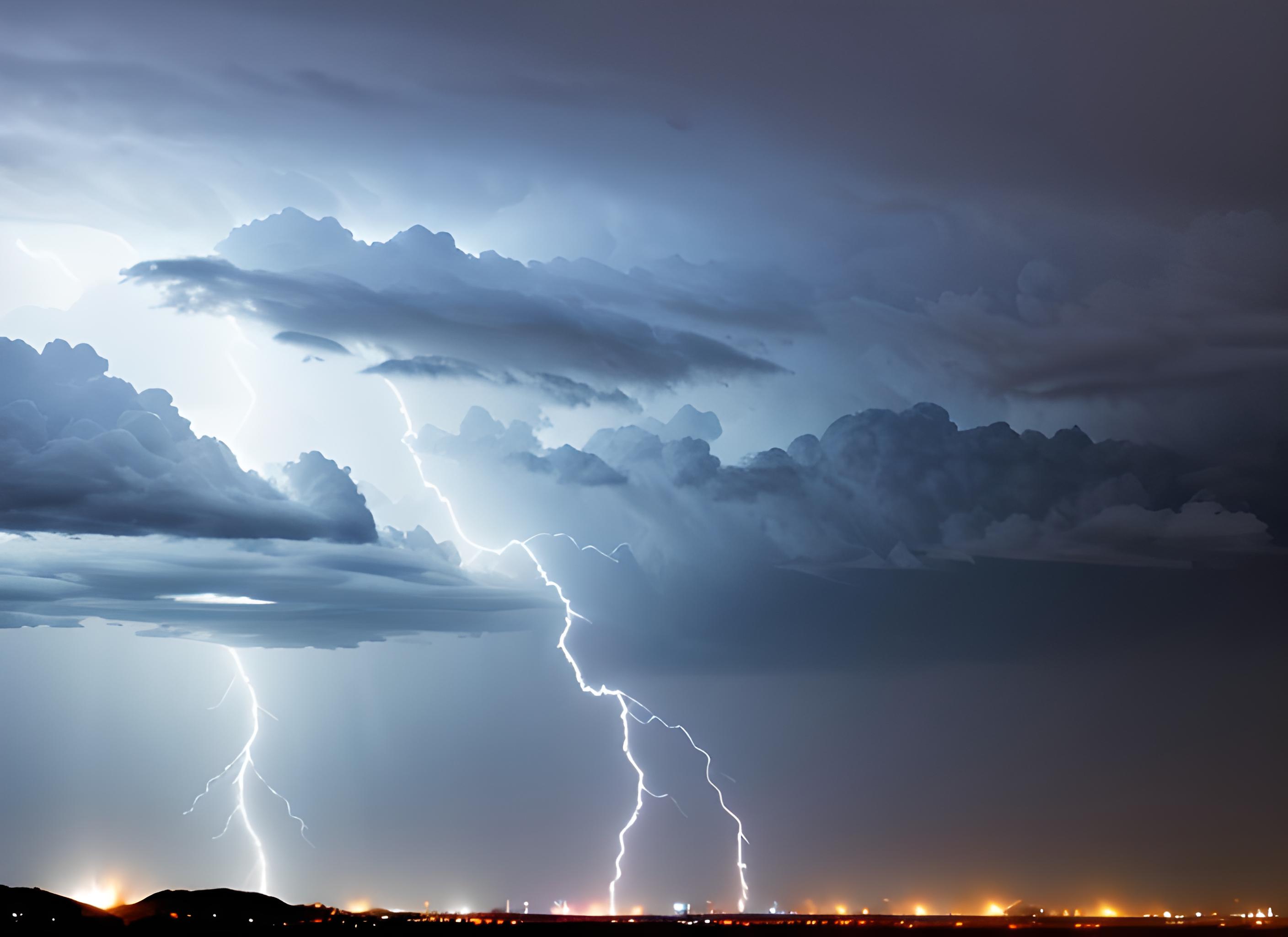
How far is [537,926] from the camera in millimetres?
101688

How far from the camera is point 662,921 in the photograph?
12044 centimetres

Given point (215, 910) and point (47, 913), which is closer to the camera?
point (47, 913)

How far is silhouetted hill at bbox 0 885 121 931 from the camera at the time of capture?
3612 inches

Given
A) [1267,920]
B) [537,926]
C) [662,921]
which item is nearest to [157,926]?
[537,926]

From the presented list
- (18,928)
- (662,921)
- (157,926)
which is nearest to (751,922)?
(662,921)

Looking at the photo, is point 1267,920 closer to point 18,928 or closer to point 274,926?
point 274,926

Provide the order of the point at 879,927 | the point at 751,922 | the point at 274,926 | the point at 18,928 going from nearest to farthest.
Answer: the point at 18,928, the point at 274,926, the point at 879,927, the point at 751,922

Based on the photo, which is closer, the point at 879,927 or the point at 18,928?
the point at 18,928

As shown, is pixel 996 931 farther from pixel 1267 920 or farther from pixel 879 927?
pixel 1267 920

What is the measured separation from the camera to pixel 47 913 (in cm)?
9531

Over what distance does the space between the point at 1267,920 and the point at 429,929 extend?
71.2m

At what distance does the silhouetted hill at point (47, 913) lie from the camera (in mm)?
91750

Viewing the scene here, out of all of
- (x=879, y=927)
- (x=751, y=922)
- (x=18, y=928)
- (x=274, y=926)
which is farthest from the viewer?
(x=751, y=922)

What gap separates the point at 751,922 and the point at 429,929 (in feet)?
92.7
